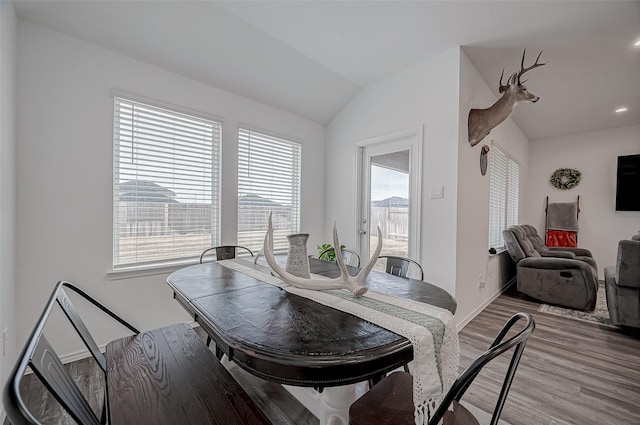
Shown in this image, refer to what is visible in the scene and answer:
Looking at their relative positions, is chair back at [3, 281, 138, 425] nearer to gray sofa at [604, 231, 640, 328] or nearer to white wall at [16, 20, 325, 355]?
white wall at [16, 20, 325, 355]

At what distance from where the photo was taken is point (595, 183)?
4.74m

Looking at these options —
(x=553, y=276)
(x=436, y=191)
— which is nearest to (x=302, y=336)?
(x=436, y=191)

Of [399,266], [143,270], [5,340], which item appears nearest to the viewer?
[5,340]

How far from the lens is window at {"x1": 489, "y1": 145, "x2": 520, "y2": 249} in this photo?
3.62 meters

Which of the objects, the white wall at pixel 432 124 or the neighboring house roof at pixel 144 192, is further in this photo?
the white wall at pixel 432 124

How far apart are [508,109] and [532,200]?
3.78m

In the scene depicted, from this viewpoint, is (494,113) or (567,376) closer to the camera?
(567,376)

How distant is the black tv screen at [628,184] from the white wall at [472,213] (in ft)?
8.86

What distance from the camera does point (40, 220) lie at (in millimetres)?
1951

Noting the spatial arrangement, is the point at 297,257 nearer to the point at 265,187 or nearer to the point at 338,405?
the point at 338,405

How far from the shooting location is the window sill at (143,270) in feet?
7.40

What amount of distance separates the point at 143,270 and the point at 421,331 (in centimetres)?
245

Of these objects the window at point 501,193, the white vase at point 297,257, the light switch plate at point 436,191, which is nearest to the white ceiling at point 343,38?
the window at point 501,193

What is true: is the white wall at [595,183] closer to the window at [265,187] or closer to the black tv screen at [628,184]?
the black tv screen at [628,184]
